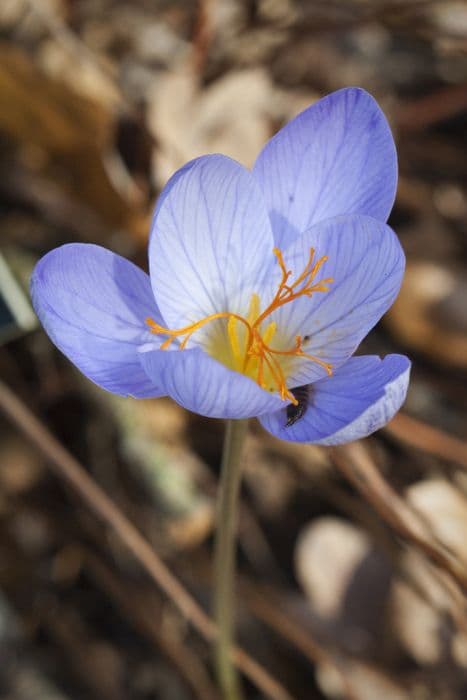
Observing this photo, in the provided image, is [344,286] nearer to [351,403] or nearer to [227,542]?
[351,403]

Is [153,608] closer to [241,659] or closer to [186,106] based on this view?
[241,659]

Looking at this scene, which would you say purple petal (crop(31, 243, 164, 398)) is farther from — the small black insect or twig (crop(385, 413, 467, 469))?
twig (crop(385, 413, 467, 469))

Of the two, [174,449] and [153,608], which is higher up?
[174,449]

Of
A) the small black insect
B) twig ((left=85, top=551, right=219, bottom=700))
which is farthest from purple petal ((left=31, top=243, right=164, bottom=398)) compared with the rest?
twig ((left=85, top=551, right=219, bottom=700))

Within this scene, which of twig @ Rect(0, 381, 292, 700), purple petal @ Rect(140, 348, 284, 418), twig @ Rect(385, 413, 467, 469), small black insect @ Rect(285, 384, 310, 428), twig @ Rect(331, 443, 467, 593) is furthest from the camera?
twig @ Rect(385, 413, 467, 469)

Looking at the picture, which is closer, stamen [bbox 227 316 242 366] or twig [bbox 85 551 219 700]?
stamen [bbox 227 316 242 366]

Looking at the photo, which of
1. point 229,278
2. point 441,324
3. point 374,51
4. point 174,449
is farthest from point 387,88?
point 229,278
